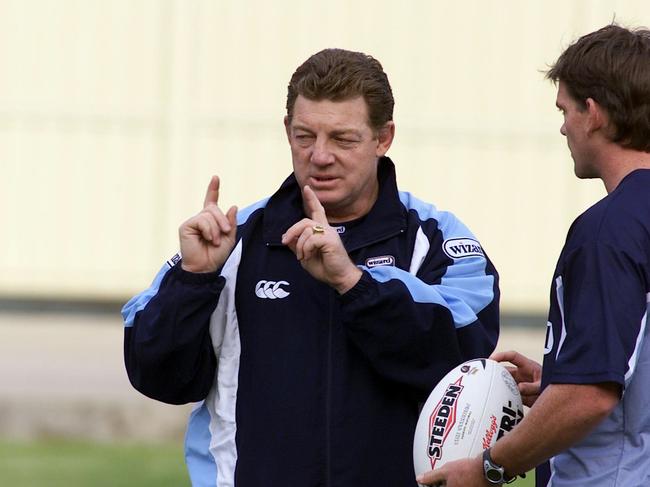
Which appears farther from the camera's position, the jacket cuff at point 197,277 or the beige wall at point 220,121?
the beige wall at point 220,121

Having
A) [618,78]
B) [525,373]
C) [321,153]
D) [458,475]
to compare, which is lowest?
[458,475]

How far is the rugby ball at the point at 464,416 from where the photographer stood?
3.99 metres

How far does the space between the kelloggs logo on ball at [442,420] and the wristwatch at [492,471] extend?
23cm

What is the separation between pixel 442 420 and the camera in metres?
4.02

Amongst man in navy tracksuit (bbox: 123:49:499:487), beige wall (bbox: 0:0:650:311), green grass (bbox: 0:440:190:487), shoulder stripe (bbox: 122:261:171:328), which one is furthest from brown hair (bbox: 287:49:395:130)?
beige wall (bbox: 0:0:650:311)

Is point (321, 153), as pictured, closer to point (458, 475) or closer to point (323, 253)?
point (323, 253)

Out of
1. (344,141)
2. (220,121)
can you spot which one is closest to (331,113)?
(344,141)

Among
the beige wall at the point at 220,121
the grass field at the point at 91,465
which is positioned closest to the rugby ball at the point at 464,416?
the grass field at the point at 91,465

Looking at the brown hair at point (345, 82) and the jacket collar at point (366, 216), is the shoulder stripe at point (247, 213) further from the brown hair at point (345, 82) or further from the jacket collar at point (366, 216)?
the brown hair at point (345, 82)

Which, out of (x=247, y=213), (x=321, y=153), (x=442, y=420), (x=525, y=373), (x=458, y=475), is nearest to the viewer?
(x=458, y=475)

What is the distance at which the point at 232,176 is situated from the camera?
439 inches

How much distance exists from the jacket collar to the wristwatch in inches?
33.3

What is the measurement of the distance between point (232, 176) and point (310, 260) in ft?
23.5

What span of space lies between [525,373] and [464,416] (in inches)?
15.9
